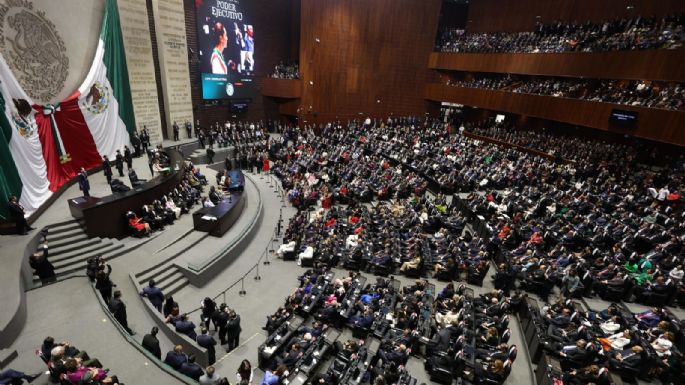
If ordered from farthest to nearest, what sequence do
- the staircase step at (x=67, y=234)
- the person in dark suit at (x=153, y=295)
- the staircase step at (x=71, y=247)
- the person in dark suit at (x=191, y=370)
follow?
the staircase step at (x=67, y=234)
the staircase step at (x=71, y=247)
the person in dark suit at (x=153, y=295)
the person in dark suit at (x=191, y=370)

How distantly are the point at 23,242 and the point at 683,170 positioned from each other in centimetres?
2478

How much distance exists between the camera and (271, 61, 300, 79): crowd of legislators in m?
27.6

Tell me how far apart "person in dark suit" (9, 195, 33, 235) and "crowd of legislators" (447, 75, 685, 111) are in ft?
81.1

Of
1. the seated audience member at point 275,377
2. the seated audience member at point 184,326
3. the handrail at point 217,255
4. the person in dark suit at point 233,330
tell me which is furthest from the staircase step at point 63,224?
the seated audience member at point 275,377

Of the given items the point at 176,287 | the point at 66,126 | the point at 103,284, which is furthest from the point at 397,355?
the point at 66,126

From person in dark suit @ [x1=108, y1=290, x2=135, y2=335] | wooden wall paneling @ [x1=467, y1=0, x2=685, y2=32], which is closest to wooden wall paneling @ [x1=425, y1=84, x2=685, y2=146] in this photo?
wooden wall paneling @ [x1=467, y1=0, x2=685, y2=32]

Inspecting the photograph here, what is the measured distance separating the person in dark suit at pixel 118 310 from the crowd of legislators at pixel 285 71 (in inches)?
905

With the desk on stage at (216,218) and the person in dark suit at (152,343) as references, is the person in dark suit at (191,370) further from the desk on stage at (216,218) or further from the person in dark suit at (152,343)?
the desk on stage at (216,218)

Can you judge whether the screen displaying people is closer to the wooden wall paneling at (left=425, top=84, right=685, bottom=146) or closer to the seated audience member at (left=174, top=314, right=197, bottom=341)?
the wooden wall paneling at (left=425, top=84, right=685, bottom=146)

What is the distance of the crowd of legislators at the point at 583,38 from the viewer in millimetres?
16750

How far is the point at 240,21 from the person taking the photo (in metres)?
24.7

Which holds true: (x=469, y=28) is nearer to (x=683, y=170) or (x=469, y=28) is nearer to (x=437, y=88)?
(x=437, y=88)

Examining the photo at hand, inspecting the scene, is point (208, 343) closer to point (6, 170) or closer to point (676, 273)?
point (6, 170)

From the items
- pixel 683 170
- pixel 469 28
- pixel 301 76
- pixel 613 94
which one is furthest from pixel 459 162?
pixel 469 28
